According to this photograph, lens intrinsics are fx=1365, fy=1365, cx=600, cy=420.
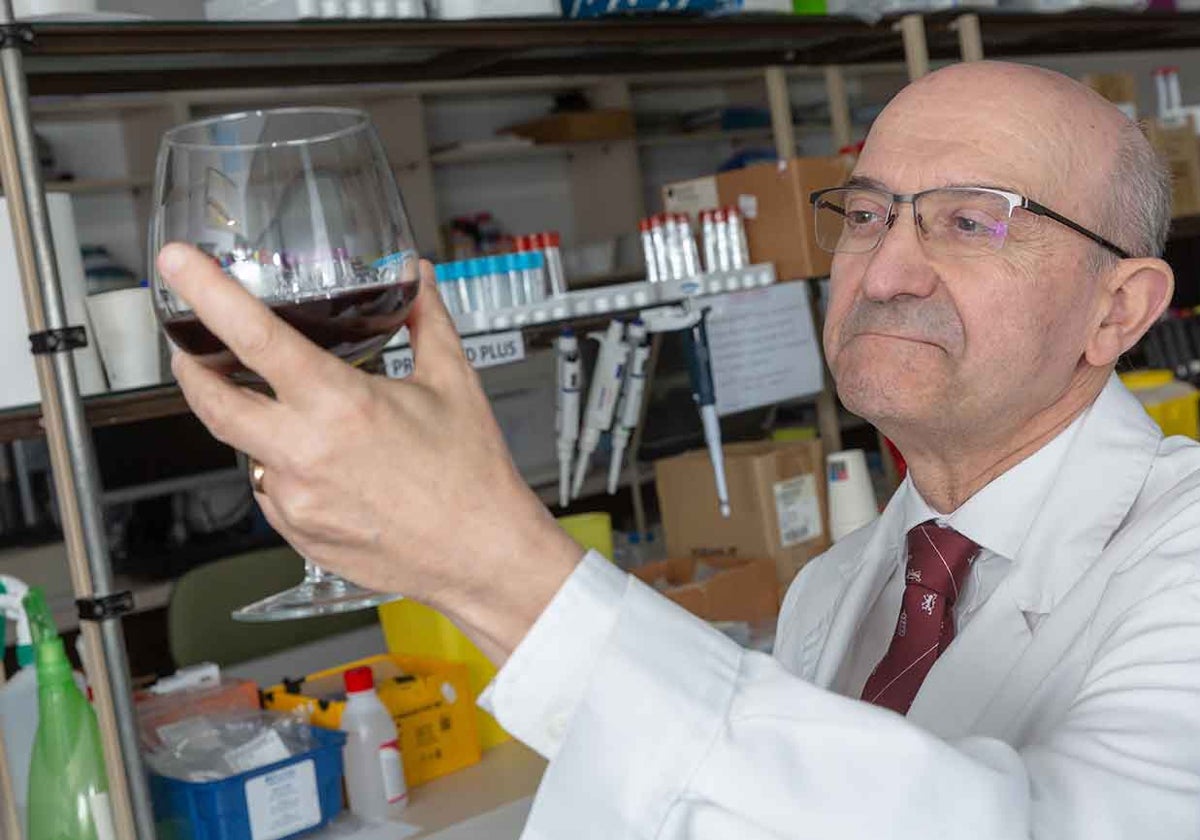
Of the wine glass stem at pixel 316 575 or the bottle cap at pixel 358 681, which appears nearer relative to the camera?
the wine glass stem at pixel 316 575

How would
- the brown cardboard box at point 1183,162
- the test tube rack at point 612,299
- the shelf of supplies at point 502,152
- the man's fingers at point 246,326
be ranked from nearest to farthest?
the man's fingers at point 246,326 → the test tube rack at point 612,299 → the brown cardboard box at point 1183,162 → the shelf of supplies at point 502,152

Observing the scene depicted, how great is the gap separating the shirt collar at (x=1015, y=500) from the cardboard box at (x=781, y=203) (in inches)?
50.2

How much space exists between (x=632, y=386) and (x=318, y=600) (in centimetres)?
137

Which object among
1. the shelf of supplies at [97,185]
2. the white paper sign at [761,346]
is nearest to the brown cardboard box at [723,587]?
the white paper sign at [761,346]

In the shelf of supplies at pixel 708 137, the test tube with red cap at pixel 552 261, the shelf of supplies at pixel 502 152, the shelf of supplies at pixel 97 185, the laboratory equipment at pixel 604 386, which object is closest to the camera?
the test tube with red cap at pixel 552 261

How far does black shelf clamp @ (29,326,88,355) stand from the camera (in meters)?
1.52

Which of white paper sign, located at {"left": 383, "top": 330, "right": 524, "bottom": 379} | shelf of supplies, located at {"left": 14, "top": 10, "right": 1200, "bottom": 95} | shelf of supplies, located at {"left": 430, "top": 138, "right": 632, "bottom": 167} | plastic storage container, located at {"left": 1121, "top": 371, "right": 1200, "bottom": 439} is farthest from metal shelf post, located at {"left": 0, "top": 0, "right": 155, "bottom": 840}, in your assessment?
shelf of supplies, located at {"left": 430, "top": 138, "right": 632, "bottom": 167}

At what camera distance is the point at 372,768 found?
1.79m

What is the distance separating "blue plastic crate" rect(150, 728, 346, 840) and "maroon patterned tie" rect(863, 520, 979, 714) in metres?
0.84

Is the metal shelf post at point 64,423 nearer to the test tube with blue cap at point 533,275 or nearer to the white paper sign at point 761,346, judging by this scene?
the test tube with blue cap at point 533,275

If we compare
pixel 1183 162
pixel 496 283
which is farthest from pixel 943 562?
pixel 1183 162

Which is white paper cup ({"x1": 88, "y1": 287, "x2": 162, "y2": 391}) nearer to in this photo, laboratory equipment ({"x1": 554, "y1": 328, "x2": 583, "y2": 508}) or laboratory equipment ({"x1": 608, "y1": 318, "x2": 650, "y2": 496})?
laboratory equipment ({"x1": 554, "y1": 328, "x2": 583, "y2": 508})

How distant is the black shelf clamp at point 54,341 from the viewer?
59.9 inches

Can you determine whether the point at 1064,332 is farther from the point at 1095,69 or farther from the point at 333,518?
the point at 1095,69
